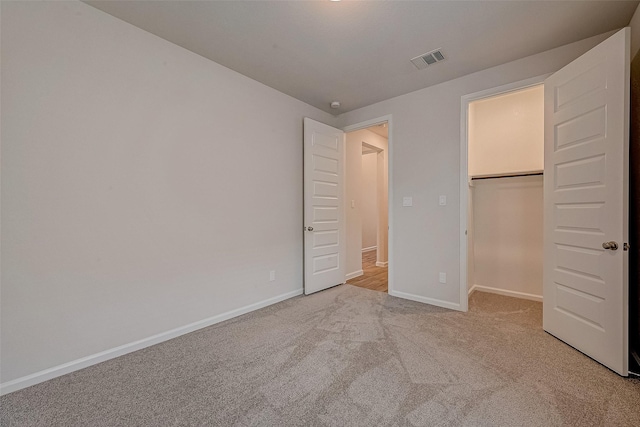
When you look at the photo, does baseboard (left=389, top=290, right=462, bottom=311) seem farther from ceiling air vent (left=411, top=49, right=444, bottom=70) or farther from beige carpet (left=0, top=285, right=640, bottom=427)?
ceiling air vent (left=411, top=49, right=444, bottom=70)

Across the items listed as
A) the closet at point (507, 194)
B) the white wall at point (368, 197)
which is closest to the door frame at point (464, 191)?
the closet at point (507, 194)

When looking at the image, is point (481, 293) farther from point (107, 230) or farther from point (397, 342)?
point (107, 230)

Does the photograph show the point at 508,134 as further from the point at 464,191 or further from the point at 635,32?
the point at 635,32

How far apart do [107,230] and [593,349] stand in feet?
12.6

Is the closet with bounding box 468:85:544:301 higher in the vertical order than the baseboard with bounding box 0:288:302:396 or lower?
higher

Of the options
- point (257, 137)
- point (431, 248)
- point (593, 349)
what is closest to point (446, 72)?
point (431, 248)

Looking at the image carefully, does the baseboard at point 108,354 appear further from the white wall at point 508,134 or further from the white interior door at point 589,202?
the white wall at point 508,134

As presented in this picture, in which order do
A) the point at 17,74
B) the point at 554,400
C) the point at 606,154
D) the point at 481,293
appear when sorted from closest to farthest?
the point at 554,400 → the point at 17,74 → the point at 606,154 → the point at 481,293

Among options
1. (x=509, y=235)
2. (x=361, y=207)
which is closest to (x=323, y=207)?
(x=361, y=207)

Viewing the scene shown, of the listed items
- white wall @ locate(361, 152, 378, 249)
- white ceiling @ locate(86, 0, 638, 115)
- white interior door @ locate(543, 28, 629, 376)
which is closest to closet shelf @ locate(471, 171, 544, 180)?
white interior door @ locate(543, 28, 629, 376)

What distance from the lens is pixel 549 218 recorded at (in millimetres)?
2434

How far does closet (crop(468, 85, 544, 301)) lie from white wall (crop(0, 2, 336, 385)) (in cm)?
294

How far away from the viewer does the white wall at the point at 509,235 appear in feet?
11.0

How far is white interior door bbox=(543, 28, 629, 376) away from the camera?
71.8 inches
